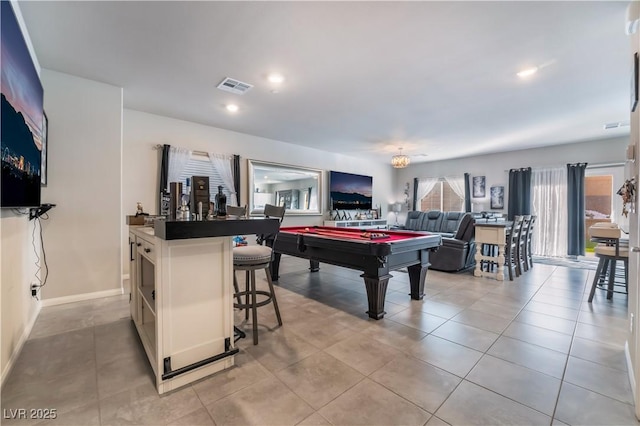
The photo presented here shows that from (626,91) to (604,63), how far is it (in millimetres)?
1187

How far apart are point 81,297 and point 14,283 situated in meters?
1.40

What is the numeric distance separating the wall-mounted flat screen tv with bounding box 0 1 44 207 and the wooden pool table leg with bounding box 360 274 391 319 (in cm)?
277

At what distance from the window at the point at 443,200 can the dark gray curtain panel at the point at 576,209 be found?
2500 millimetres

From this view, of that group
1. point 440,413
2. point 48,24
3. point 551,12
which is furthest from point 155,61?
point 440,413

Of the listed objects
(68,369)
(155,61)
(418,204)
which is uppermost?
(155,61)

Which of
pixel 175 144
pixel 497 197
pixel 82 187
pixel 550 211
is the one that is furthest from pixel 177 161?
pixel 550 211

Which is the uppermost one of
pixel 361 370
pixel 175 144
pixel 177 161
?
pixel 175 144

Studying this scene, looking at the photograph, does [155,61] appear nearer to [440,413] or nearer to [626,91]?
[440,413]

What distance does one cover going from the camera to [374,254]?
8.52ft

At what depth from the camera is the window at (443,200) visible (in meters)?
8.52

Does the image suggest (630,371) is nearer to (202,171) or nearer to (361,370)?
(361,370)

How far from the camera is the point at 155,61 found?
2.89 m

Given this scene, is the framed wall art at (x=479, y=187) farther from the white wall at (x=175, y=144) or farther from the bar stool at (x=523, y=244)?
the white wall at (x=175, y=144)

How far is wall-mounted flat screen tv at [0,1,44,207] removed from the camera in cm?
158
